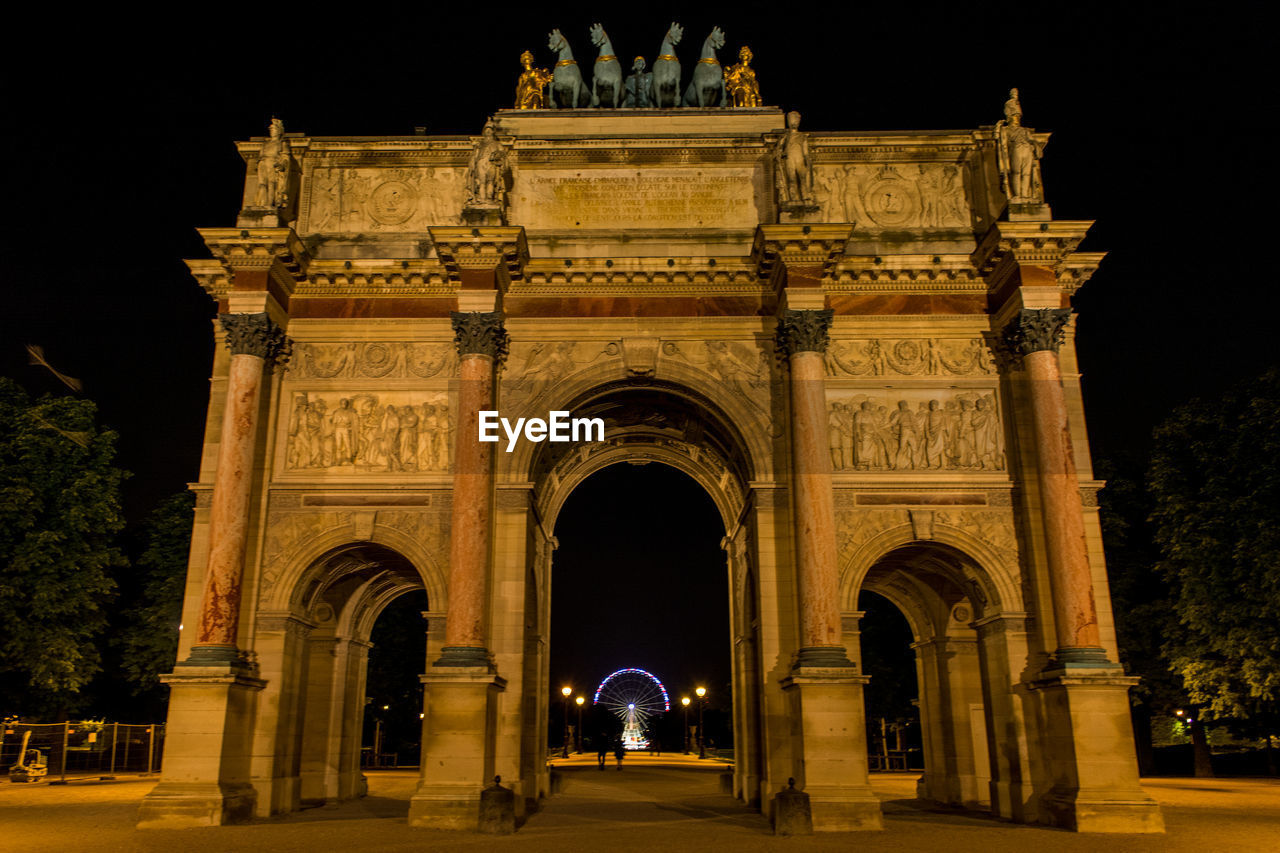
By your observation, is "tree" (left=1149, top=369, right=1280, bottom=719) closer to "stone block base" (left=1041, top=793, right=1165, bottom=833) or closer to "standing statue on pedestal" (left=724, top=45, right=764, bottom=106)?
"stone block base" (left=1041, top=793, right=1165, bottom=833)

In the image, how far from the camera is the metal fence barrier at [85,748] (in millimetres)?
34969

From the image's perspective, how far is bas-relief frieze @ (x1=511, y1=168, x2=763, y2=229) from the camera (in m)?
26.2

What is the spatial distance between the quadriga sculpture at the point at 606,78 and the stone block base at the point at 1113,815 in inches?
805

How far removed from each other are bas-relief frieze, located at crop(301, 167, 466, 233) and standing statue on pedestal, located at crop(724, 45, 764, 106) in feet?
26.6

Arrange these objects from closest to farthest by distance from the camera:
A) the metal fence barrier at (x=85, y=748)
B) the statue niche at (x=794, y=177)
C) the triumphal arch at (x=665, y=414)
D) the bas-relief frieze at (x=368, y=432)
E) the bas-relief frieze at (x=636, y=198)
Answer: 1. the triumphal arch at (x=665, y=414)
2. the statue niche at (x=794, y=177)
3. the bas-relief frieze at (x=368, y=432)
4. the bas-relief frieze at (x=636, y=198)
5. the metal fence barrier at (x=85, y=748)

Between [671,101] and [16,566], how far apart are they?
25394mm

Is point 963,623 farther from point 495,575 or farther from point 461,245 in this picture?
point 461,245

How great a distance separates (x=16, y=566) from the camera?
33188mm

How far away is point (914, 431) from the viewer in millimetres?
24016

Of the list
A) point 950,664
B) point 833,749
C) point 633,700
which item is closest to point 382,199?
point 833,749

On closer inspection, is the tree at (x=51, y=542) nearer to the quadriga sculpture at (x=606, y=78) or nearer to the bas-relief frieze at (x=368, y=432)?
the bas-relief frieze at (x=368, y=432)

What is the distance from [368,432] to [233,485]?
10.9 ft

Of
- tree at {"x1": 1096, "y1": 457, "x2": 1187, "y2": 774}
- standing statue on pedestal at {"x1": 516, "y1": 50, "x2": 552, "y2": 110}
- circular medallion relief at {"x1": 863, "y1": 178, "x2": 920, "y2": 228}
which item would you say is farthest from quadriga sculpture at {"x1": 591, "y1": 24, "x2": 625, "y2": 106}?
tree at {"x1": 1096, "y1": 457, "x2": 1187, "y2": 774}

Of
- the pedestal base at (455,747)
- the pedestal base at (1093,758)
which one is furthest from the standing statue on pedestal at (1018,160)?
the pedestal base at (455,747)
